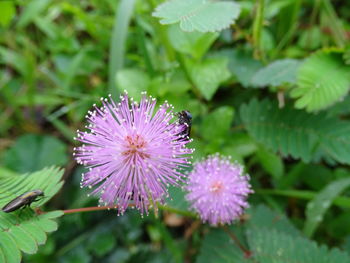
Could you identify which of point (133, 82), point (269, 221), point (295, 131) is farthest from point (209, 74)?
point (269, 221)

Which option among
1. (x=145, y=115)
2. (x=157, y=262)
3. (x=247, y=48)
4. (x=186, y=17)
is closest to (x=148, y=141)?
(x=145, y=115)

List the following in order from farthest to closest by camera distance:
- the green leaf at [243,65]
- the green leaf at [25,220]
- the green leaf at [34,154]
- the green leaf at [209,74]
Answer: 1. the green leaf at [34,154]
2. the green leaf at [243,65]
3. the green leaf at [209,74]
4. the green leaf at [25,220]

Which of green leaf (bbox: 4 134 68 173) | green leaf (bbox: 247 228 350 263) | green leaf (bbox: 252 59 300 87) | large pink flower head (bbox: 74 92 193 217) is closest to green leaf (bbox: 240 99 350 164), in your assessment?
green leaf (bbox: 252 59 300 87)

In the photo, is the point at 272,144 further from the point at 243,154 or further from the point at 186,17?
the point at 186,17

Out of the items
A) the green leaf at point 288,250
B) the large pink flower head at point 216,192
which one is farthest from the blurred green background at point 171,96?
the green leaf at point 288,250

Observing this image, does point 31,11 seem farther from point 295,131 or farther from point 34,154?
point 295,131

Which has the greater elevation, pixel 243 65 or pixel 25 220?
pixel 243 65

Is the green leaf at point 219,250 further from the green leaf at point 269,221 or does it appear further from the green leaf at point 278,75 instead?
the green leaf at point 278,75
